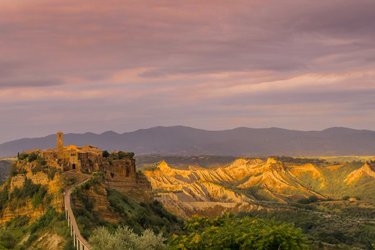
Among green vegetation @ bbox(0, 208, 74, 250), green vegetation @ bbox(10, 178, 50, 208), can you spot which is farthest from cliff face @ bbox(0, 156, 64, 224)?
green vegetation @ bbox(0, 208, 74, 250)

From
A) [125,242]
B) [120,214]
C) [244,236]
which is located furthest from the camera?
[120,214]

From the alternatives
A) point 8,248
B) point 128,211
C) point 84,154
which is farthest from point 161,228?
point 8,248

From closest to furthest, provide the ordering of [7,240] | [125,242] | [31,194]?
[125,242], [7,240], [31,194]

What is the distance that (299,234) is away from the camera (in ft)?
126

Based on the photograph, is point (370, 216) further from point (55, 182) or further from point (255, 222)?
point (255, 222)

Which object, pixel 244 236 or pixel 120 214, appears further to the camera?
pixel 120 214

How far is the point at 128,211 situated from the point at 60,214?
1234 cm

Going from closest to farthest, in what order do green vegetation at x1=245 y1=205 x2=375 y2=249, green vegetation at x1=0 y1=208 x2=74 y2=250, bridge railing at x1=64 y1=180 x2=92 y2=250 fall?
bridge railing at x1=64 y1=180 x2=92 y2=250 → green vegetation at x1=0 y1=208 x2=74 y2=250 → green vegetation at x1=245 y1=205 x2=375 y2=249

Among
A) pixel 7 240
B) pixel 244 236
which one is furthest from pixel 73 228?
pixel 244 236

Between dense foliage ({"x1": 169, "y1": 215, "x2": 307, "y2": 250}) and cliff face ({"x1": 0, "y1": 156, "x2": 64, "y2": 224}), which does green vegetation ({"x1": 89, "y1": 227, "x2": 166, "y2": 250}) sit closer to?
dense foliage ({"x1": 169, "y1": 215, "x2": 307, "y2": 250})

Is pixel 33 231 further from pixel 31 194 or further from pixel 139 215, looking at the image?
pixel 139 215

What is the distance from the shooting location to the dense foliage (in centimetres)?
3741

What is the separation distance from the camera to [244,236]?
3819 centimetres

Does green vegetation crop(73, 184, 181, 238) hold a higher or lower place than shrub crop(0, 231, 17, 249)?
higher
